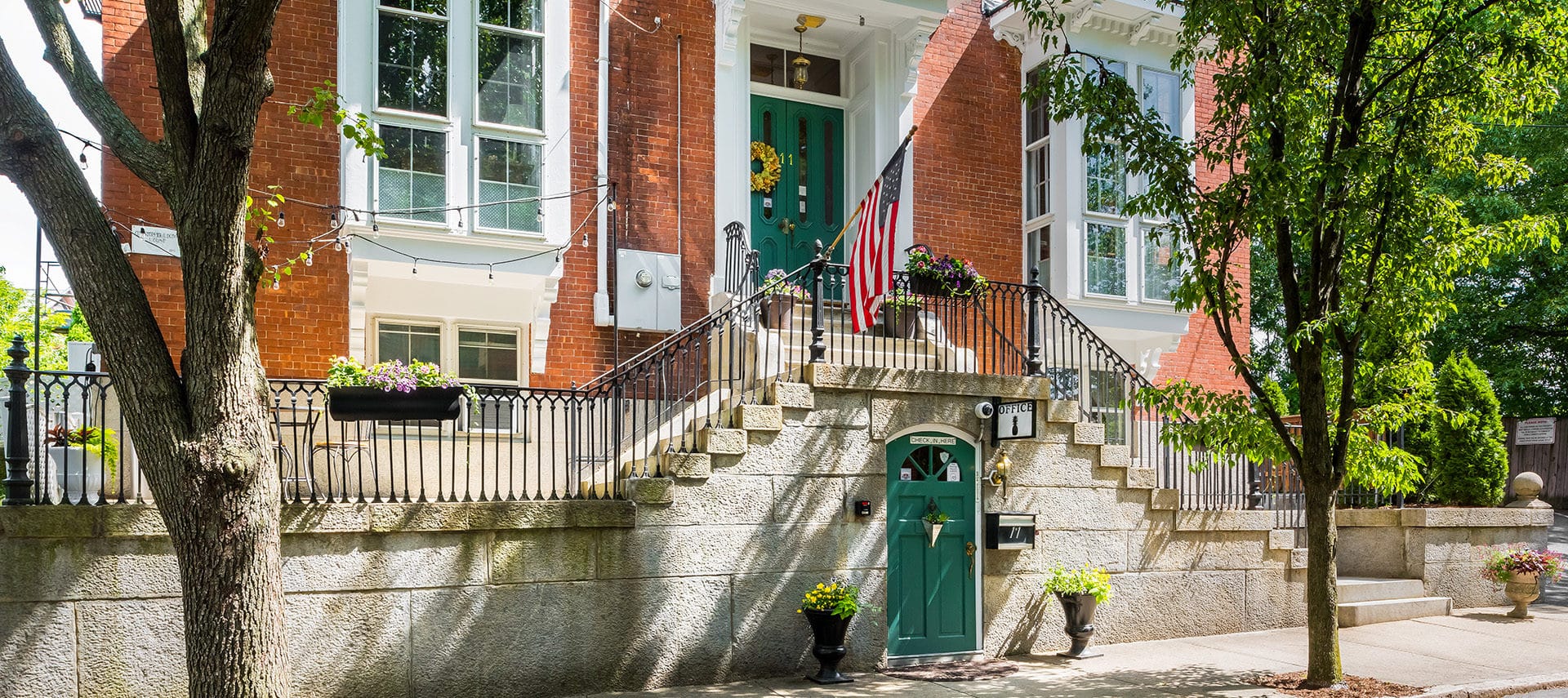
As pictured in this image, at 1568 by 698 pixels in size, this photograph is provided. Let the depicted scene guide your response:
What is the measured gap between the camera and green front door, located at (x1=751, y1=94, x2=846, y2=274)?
1477 centimetres

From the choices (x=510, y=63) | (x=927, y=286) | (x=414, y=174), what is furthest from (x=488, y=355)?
(x=927, y=286)

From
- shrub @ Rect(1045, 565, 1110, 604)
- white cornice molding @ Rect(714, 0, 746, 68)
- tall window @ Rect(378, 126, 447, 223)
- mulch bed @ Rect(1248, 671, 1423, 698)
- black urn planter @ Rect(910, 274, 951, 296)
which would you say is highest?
white cornice molding @ Rect(714, 0, 746, 68)

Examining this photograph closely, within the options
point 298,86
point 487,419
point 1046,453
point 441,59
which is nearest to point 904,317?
point 1046,453

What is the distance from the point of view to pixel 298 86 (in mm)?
11969

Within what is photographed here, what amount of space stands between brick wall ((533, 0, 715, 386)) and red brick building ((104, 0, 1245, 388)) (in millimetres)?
25

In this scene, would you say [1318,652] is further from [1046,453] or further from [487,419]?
[487,419]

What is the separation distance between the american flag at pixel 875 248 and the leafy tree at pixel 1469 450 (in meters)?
8.91

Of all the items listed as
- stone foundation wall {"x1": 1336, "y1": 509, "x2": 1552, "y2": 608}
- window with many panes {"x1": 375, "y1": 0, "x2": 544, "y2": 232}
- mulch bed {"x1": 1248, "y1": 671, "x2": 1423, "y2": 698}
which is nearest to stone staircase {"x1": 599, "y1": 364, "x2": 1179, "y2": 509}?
window with many panes {"x1": 375, "y1": 0, "x2": 544, "y2": 232}

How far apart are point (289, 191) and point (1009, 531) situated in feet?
25.9

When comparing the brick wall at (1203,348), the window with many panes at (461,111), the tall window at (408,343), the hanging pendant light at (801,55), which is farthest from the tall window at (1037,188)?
the tall window at (408,343)

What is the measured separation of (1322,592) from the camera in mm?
9828

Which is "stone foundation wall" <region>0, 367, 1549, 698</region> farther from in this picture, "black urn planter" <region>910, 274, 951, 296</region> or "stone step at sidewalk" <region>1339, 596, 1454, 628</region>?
"black urn planter" <region>910, 274, 951, 296</region>

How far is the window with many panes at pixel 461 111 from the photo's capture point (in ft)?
38.6

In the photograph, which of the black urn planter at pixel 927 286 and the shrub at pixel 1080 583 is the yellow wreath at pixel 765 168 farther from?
the shrub at pixel 1080 583
